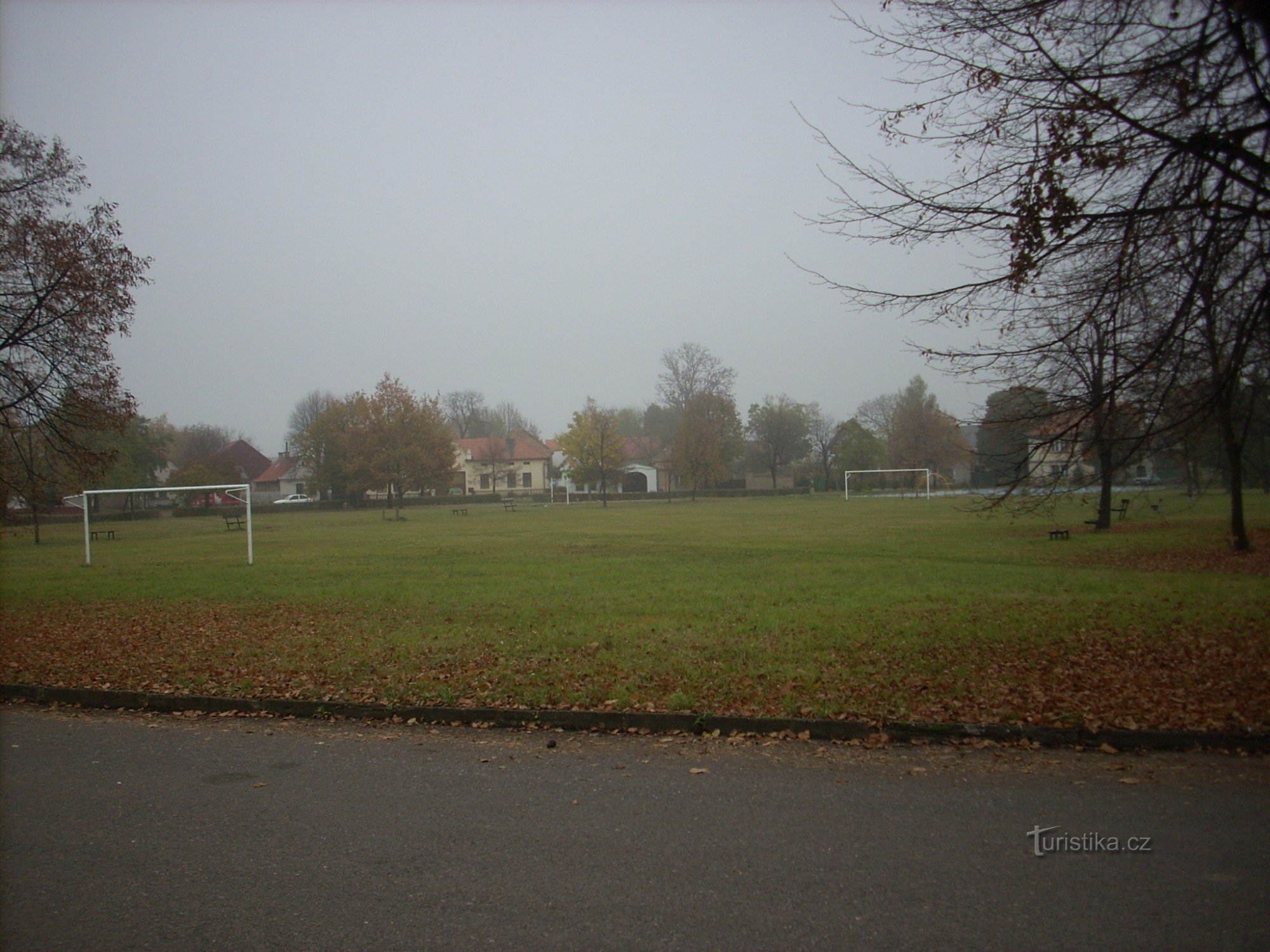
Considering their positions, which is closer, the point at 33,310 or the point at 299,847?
the point at 299,847

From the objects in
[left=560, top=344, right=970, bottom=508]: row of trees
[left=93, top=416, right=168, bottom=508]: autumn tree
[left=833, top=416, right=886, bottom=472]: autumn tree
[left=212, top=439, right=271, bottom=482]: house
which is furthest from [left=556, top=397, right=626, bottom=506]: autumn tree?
[left=212, top=439, right=271, bottom=482]: house

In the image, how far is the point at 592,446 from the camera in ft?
240

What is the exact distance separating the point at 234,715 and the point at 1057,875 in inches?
300

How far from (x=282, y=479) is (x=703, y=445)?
54.9m

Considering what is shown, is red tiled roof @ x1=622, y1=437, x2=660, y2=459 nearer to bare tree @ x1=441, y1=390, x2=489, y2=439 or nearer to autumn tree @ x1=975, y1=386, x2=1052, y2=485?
bare tree @ x1=441, y1=390, x2=489, y2=439

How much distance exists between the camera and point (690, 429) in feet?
244

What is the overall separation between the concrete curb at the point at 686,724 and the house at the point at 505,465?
260ft

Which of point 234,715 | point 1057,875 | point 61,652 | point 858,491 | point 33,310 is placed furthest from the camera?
point 858,491

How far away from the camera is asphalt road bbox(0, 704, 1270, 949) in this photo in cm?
381

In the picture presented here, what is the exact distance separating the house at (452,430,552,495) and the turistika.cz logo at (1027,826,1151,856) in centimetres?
Result: 8417

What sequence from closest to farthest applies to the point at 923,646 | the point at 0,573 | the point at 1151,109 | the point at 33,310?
the point at 1151,109 → the point at 923,646 → the point at 33,310 → the point at 0,573

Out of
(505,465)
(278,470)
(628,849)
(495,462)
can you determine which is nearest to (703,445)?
(495,462)

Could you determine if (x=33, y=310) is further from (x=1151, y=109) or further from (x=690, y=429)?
(x=690, y=429)

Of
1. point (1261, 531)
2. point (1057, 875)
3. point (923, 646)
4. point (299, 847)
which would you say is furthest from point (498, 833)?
point (1261, 531)
